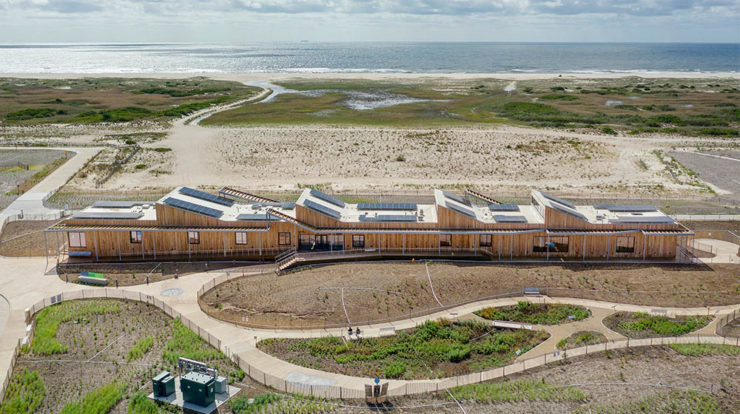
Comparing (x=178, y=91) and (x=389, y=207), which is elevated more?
(x=178, y=91)

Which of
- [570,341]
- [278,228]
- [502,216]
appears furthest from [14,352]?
[502,216]

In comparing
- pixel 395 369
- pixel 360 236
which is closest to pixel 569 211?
pixel 360 236

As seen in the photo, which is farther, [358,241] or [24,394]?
[358,241]

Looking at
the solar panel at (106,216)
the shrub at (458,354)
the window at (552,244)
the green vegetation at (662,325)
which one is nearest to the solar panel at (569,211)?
the window at (552,244)

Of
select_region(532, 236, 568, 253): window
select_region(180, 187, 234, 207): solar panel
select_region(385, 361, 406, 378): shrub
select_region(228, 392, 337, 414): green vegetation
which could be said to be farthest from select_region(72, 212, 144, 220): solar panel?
select_region(532, 236, 568, 253): window

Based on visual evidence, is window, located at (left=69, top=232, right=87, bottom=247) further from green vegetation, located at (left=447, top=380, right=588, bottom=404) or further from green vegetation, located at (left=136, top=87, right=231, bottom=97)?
green vegetation, located at (left=136, top=87, right=231, bottom=97)

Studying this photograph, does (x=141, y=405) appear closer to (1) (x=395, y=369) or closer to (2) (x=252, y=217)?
(1) (x=395, y=369)

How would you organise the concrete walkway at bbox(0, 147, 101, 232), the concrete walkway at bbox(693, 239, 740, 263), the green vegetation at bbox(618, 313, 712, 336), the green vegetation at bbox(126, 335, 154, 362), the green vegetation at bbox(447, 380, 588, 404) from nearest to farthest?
the green vegetation at bbox(447, 380, 588, 404) < the green vegetation at bbox(126, 335, 154, 362) < the green vegetation at bbox(618, 313, 712, 336) < the concrete walkway at bbox(693, 239, 740, 263) < the concrete walkway at bbox(0, 147, 101, 232)
